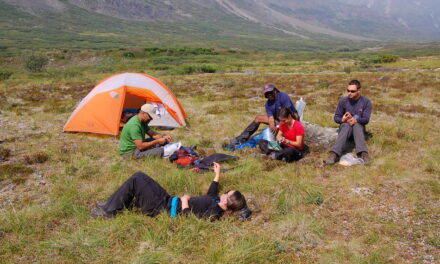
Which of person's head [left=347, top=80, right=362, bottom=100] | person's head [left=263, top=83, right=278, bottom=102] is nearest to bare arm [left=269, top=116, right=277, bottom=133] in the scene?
person's head [left=263, top=83, right=278, bottom=102]

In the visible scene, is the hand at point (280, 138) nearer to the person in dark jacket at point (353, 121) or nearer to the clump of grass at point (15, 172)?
the person in dark jacket at point (353, 121)

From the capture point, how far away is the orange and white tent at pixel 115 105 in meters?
11.3

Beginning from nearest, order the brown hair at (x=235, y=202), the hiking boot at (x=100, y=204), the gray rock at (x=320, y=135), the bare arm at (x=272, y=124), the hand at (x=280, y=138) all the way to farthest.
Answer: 1. the brown hair at (x=235, y=202)
2. the hiking boot at (x=100, y=204)
3. the hand at (x=280, y=138)
4. the gray rock at (x=320, y=135)
5. the bare arm at (x=272, y=124)

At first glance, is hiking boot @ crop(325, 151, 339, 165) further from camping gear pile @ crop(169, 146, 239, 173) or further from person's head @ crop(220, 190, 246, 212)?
person's head @ crop(220, 190, 246, 212)

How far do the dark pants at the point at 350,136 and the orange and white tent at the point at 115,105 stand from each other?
644 centimetres

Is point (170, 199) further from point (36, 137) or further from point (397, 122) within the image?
point (397, 122)

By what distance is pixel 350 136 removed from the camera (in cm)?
846

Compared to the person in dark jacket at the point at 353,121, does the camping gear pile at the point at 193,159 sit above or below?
below

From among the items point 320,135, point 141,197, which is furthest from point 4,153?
point 320,135

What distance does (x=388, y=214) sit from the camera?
5512 mm

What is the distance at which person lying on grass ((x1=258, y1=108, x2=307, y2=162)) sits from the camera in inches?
316

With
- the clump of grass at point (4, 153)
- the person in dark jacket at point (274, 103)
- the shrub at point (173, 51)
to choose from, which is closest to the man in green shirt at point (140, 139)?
the person in dark jacket at point (274, 103)

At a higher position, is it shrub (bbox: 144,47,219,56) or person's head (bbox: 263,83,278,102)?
shrub (bbox: 144,47,219,56)

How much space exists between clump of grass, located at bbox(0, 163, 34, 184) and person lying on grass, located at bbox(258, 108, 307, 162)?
6321 mm
